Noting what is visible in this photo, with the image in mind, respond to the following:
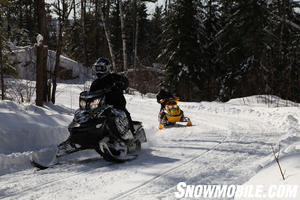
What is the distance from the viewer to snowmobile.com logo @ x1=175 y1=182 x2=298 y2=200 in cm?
324

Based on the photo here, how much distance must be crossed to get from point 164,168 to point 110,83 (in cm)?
192

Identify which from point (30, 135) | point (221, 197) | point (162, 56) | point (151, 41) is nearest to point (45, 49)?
point (30, 135)

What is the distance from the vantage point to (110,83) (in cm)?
588

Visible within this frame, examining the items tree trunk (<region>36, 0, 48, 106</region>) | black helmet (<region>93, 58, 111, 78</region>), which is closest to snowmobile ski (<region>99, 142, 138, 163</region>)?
black helmet (<region>93, 58, 111, 78</region>)

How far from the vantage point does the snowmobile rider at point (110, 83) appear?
588 cm

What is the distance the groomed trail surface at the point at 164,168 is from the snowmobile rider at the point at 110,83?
117 centimetres

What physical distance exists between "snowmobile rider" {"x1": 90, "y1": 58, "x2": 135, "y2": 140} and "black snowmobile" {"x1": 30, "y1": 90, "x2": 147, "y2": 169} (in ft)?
0.80

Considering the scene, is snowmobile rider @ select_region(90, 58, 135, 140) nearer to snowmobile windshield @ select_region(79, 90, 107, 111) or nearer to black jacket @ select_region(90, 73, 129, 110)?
black jacket @ select_region(90, 73, 129, 110)

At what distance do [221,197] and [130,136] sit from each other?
2975 millimetres

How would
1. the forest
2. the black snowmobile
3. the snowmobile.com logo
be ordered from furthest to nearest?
the forest < the black snowmobile < the snowmobile.com logo

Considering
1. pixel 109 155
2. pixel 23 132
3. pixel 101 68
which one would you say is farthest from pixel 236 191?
pixel 23 132

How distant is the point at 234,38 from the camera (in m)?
21.1

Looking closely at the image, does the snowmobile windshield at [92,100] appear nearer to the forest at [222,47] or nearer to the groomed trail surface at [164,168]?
the groomed trail surface at [164,168]

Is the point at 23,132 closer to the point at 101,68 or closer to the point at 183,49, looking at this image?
the point at 101,68
